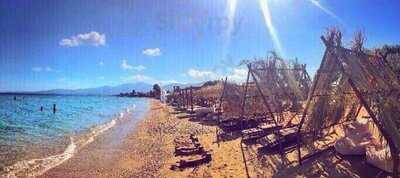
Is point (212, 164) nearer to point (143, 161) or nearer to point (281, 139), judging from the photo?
point (281, 139)

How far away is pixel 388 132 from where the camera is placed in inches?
260

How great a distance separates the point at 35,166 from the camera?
1132cm

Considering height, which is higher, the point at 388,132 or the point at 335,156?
the point at 388,132

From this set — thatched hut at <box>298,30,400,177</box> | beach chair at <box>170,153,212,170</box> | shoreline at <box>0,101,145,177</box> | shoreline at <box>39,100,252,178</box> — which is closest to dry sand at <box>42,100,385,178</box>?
shoreline at <box>39,100,252,178</box>

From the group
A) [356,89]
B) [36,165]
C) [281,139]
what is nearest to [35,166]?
[36,165]

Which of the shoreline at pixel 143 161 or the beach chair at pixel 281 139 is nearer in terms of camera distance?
the shoreline at pixel 143 161

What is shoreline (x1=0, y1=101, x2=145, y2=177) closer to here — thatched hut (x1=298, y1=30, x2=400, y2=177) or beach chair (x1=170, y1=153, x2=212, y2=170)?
beach chair (x1=170, y1=153, x2=212, y2=170)

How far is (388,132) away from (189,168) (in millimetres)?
5611

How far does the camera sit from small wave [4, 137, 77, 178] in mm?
10391

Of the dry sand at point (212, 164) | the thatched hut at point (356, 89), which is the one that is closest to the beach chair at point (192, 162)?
the dry sand at point (212, 164)

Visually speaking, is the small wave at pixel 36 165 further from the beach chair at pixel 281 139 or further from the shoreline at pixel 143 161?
the beach chair at pixel 281 139

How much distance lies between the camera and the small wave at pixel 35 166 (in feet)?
34.1

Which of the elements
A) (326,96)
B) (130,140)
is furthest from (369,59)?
(130,140)

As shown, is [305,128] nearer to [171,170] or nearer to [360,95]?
[360,95]
